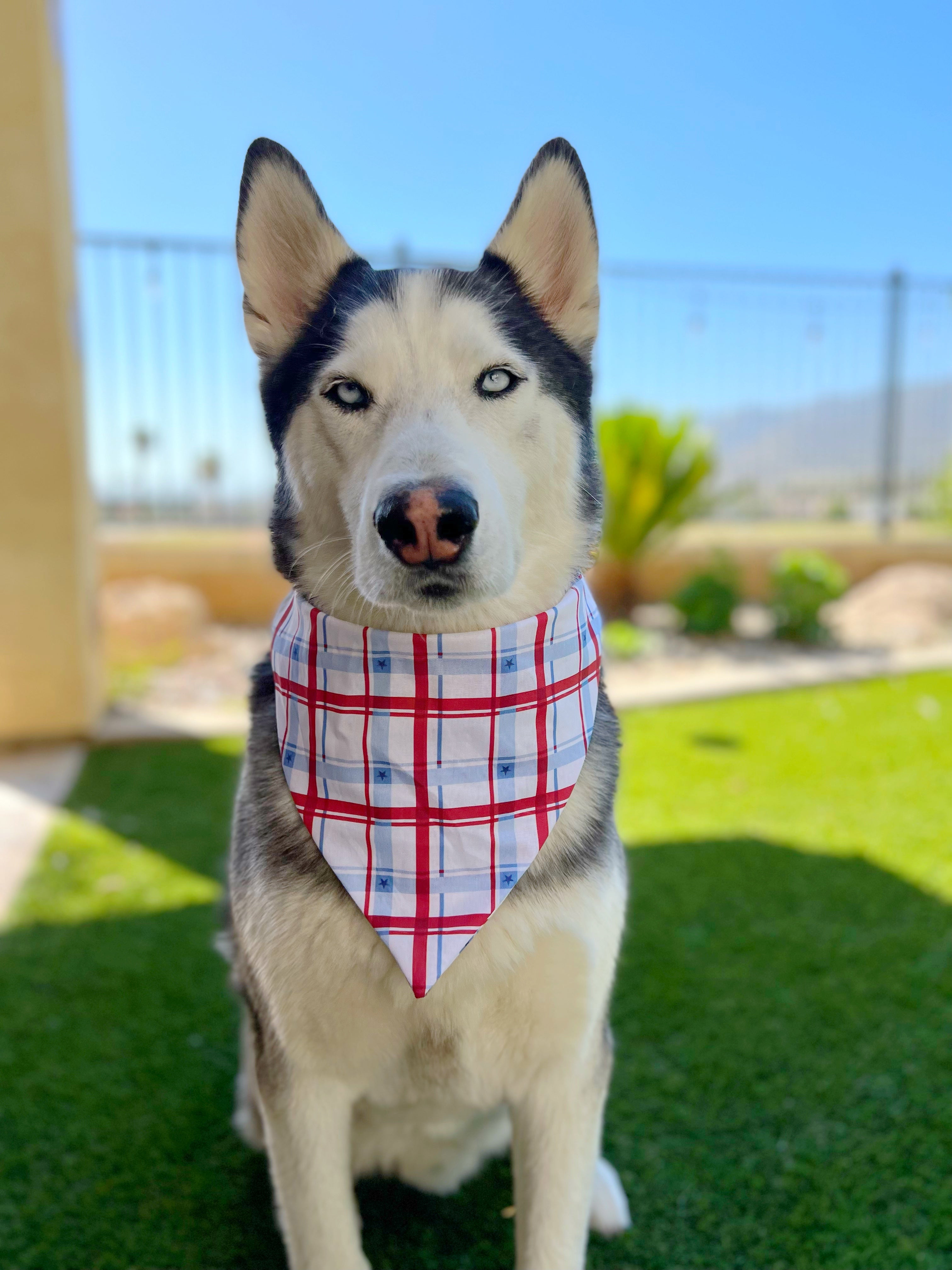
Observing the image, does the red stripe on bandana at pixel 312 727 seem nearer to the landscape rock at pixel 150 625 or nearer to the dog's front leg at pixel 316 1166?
the dog's front leg at pixel 316 1166

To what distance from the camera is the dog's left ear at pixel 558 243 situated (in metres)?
1.15

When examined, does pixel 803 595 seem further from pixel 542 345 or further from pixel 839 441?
pixel 542 345

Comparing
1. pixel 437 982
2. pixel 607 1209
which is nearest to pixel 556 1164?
pixel 437 982

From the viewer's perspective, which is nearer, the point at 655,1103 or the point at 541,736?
the point at 541,736

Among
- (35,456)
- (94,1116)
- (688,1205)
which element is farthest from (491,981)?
(35,456)

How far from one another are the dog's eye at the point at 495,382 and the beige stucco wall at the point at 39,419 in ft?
11.4

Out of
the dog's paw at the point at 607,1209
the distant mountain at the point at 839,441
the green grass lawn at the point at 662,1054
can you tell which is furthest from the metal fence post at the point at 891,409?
the dog's paw at the point at 607,1209

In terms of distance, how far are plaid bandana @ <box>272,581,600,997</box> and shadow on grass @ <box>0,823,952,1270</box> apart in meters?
0.82

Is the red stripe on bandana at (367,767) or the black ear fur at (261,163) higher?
the black ear fur at (261,163)

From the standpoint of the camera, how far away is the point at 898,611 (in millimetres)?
7176

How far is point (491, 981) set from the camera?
115cm

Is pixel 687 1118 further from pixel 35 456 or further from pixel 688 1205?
pixel 35 456

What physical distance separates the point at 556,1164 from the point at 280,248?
53.1 inches

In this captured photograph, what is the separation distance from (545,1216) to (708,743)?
10.3 feet
